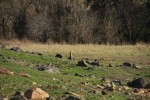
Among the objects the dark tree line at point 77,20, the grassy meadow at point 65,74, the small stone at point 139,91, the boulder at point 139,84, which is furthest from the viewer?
the dark tree line at point 77,20

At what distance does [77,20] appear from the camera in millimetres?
47781

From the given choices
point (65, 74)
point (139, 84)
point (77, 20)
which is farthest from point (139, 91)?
point (77, 20)

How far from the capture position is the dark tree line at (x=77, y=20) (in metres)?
47.7

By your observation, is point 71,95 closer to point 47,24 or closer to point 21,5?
point 47,24

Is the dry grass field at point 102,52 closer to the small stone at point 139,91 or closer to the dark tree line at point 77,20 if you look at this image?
the dark tree line at point 77,20

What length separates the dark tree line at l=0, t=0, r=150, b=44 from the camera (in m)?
47.7

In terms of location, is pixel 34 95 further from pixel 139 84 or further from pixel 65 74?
pixel 65 74

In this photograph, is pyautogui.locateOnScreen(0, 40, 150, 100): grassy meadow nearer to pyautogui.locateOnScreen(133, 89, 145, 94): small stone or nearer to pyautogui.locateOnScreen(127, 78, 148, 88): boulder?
pyautogui.locateOnScreen(133, 89, 145, 94): small stone

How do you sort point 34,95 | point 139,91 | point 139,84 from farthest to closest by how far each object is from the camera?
point 139,84 < point 139,91 < point 34,95

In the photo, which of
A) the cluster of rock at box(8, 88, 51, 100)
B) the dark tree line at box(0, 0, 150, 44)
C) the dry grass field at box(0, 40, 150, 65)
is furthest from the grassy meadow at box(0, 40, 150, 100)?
the dark tree line at box(0, 0, 150, 44)

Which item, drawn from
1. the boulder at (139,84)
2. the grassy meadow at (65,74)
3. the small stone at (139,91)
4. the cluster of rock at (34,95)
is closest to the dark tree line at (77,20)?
the grassy meadow at (65,74)

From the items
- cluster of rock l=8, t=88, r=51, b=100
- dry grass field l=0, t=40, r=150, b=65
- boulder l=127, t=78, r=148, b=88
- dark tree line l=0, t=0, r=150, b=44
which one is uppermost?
dark tree line l=0, t=0, r=150, b=44

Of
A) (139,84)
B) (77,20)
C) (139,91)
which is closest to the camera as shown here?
(139,91)

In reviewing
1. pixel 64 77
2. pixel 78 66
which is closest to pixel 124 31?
pixel 78 66
